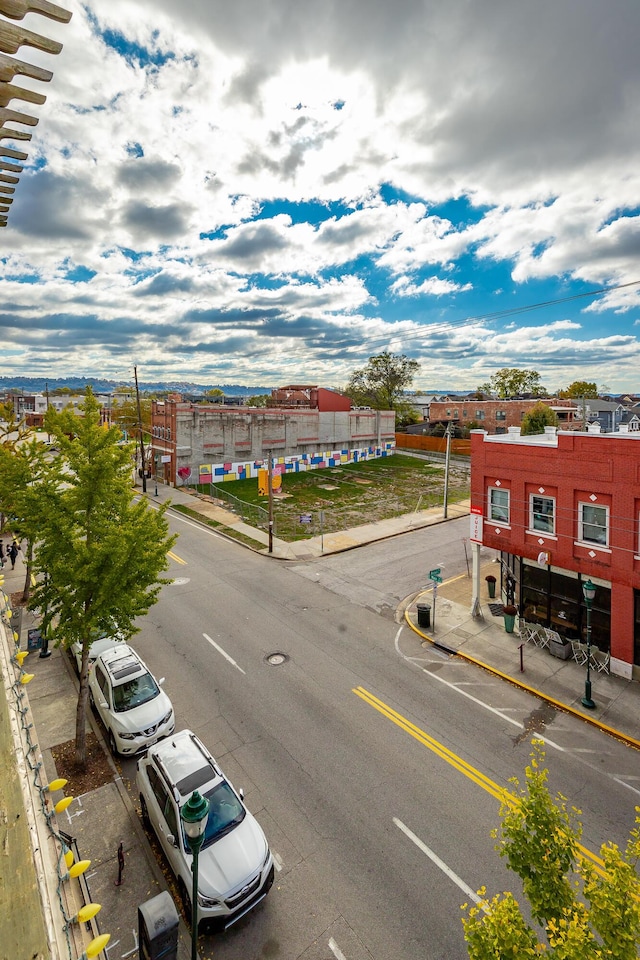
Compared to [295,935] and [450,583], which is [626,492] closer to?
[450,583]

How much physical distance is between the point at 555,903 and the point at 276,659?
36.3ft

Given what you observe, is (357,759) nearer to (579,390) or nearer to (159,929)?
(159,929)

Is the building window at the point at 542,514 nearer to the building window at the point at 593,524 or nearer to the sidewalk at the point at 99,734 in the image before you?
the building window at the point at 593,524

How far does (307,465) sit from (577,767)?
43.2 m

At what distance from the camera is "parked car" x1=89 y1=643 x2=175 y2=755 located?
10.9 meters

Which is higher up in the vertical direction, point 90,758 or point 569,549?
point 569,549

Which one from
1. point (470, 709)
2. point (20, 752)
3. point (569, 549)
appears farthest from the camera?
point (569, 549)

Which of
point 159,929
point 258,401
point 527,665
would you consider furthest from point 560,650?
point 258,401

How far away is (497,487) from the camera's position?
59.7 feet

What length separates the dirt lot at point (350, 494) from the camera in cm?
3256

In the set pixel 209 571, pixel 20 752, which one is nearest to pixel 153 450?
pixel 209 571

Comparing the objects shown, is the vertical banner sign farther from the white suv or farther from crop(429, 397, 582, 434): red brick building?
crop(429, 397, 582, 434): red brick building

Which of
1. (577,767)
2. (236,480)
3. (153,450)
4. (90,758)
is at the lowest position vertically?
(577,767)

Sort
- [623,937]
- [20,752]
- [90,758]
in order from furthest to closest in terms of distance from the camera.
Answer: [90,758]
[623,937]
[20,752]
